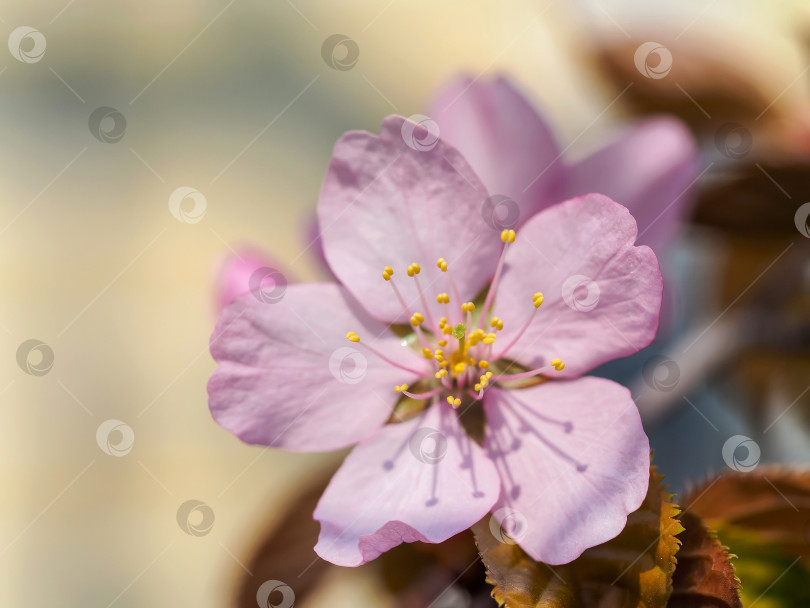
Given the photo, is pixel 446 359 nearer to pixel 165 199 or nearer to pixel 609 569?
pixel 609 569

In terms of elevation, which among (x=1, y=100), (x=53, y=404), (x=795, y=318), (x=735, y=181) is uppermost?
(x=1, y=100)

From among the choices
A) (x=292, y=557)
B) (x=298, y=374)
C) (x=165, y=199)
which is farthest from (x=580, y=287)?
(x=165, y=199)

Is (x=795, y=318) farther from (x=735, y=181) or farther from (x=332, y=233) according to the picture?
(x=332, y=233)

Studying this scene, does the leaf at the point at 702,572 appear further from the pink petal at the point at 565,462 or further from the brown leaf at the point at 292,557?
the brown leaf at the point at 292,557

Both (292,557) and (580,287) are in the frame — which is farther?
(292,557)

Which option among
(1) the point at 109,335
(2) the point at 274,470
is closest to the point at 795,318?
(2) the point at 274,470

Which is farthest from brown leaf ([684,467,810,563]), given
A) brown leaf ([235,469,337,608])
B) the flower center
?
brown leaf ([235,469,337,608])
